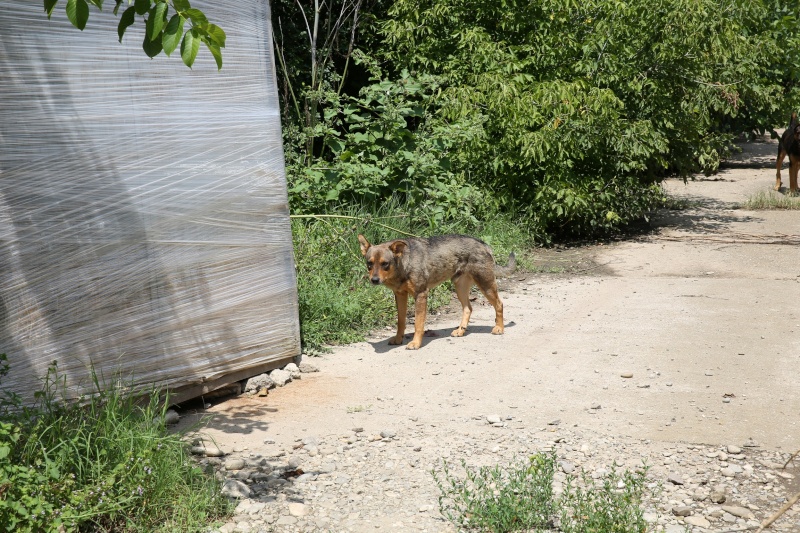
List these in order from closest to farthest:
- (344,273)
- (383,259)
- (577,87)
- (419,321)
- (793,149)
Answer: (383,259), (419,321), (344,273), (577,87), (793,149)

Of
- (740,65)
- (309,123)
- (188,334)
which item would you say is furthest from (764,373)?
(740,65)

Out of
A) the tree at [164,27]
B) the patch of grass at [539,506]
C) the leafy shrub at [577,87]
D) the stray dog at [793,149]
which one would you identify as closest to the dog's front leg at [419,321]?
the patch of grass at [539,506]

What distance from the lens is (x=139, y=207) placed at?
608cm

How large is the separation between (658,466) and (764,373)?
2203 mm

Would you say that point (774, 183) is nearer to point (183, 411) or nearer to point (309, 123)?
point (309, 123)

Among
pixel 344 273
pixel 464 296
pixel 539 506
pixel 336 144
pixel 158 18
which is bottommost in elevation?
pixel 539 506

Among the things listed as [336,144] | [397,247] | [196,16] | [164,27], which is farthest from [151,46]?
[336,144]

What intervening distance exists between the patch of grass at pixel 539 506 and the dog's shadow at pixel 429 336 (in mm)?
3365

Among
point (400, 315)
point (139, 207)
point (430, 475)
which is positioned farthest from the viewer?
point (400, 315)

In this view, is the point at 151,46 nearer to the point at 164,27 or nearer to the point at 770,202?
the point at 164,27

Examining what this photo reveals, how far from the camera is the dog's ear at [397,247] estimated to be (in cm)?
813

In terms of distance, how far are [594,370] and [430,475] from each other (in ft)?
8.18

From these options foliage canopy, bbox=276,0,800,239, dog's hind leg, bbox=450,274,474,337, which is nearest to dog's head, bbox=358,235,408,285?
dog's hind leg, bbox=450,274,474,337

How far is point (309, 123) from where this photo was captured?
12477mm
